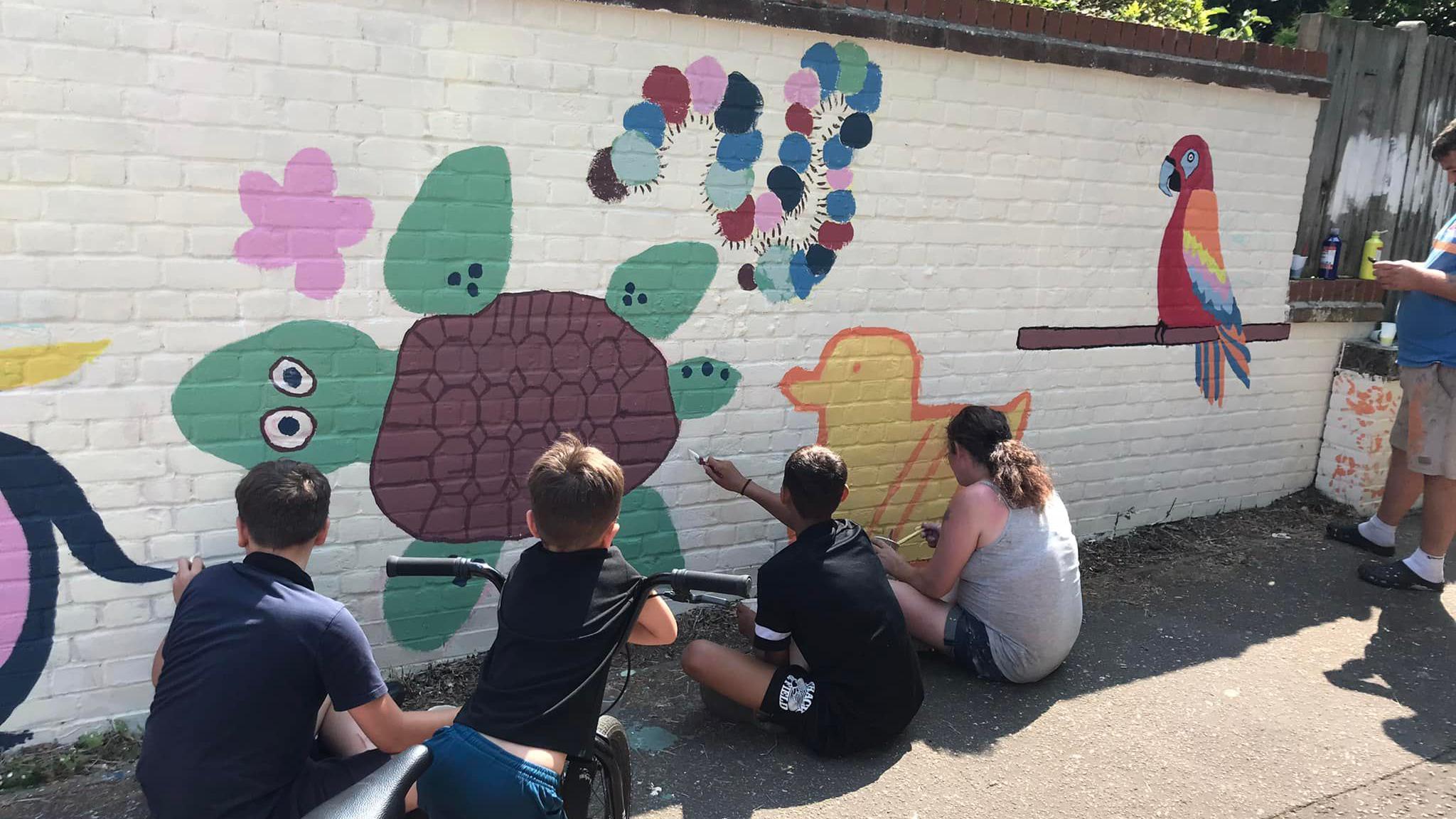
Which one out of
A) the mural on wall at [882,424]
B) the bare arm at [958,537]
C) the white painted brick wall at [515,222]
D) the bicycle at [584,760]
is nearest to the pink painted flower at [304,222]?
the white painted brick wall at [515,222]

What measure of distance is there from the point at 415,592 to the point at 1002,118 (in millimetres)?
3235

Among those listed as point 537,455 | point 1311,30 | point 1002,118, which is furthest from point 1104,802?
point 1311,30

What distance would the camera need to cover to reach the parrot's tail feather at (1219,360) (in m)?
5.29

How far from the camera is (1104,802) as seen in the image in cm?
308

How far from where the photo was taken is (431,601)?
3549mm

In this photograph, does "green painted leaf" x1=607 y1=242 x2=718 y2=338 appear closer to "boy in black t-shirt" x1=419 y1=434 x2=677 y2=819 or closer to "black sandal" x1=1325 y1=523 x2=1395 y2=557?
"boy in black t-shirt" x1=419 y1=434 x2=677 y2=819

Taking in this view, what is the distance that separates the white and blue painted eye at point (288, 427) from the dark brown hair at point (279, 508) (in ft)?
2.72

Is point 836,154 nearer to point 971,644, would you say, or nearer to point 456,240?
point 456,240

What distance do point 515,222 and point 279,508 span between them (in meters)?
1.48

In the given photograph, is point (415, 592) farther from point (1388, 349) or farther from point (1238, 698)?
point (1388, 349)

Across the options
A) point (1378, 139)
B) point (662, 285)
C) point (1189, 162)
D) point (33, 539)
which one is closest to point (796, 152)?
point (662, 285)

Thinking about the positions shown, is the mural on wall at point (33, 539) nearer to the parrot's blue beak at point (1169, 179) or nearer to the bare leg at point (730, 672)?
the bare leg at point (730, 672)

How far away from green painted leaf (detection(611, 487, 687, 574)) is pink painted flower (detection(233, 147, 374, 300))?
1362 millimetres

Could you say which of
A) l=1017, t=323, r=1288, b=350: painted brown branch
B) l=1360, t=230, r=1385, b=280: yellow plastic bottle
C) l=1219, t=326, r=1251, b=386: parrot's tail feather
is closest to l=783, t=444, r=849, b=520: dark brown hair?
l=1017, t=323, r=1288, b=350: painted brown branch
